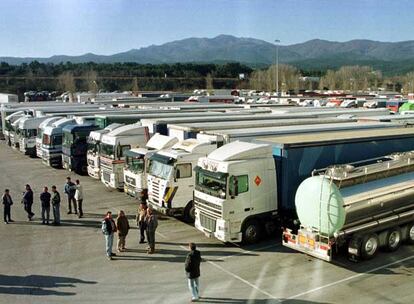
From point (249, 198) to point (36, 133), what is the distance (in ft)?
85.4

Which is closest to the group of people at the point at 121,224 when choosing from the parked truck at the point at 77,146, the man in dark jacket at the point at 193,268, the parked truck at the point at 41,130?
the man in dark jacket at the point at 193,268

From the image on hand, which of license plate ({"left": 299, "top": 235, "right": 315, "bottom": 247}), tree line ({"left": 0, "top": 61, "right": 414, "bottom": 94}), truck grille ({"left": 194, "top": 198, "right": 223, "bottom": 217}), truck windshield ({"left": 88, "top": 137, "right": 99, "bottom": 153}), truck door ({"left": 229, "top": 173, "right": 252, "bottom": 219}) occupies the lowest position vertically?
license plate ({"left": 299, "top": 235, "right": 315, "bottom": 247})

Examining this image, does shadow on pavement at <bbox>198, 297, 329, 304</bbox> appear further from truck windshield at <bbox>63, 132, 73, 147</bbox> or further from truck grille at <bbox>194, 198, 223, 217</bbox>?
truck windshield at <bbox>63, 132, 73, 147</bbox>

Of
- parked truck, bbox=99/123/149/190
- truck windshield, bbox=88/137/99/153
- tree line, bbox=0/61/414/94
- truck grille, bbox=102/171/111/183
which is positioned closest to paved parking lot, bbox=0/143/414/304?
parked truck, bbox=99/123/149/190

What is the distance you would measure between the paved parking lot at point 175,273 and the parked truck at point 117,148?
5.24m

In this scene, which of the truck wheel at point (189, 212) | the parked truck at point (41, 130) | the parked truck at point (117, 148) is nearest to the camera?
the truck wheel at point (189, 212)

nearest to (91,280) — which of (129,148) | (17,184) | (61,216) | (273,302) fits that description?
(273,302)

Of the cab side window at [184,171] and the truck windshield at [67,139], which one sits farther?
the truck windshield at [67,139]

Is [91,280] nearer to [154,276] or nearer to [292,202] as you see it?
[154,276]

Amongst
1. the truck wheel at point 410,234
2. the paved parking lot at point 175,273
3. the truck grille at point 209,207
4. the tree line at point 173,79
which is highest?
the tree line at point 173,79

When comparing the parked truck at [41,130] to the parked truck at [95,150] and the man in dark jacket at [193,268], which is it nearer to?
the parked truck at [95,150]

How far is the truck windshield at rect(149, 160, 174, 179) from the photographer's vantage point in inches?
679

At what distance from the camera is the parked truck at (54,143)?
1201 inches

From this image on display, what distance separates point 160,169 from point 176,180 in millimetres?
860
